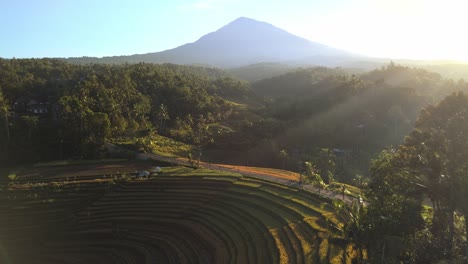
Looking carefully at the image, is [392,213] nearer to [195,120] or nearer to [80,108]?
[80,108]

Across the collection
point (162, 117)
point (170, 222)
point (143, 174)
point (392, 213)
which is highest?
point (392, 213)

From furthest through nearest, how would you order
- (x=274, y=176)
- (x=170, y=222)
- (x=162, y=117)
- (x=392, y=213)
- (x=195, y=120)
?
(x=195, y=120) → (x=162, y=117) → (x=274, y=176) → (x=170, y=222) → (x=392, y=213)

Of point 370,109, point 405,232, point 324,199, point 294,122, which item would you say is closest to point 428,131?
point 405,232

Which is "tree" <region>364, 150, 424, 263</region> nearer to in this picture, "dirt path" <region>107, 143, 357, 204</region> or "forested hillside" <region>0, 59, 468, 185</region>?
"dirt path" <region>107, 143, 357, 204</region>

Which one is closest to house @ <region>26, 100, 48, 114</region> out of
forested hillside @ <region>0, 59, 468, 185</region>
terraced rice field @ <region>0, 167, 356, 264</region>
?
forested hillside @ <region>0, 59, 468, 185</region>

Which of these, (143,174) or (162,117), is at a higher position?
(162,117)

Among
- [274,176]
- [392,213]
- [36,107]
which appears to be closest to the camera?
[392,213]

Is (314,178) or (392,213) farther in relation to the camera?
(314,178)

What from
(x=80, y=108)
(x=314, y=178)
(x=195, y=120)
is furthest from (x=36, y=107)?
(x=314, y=178)
